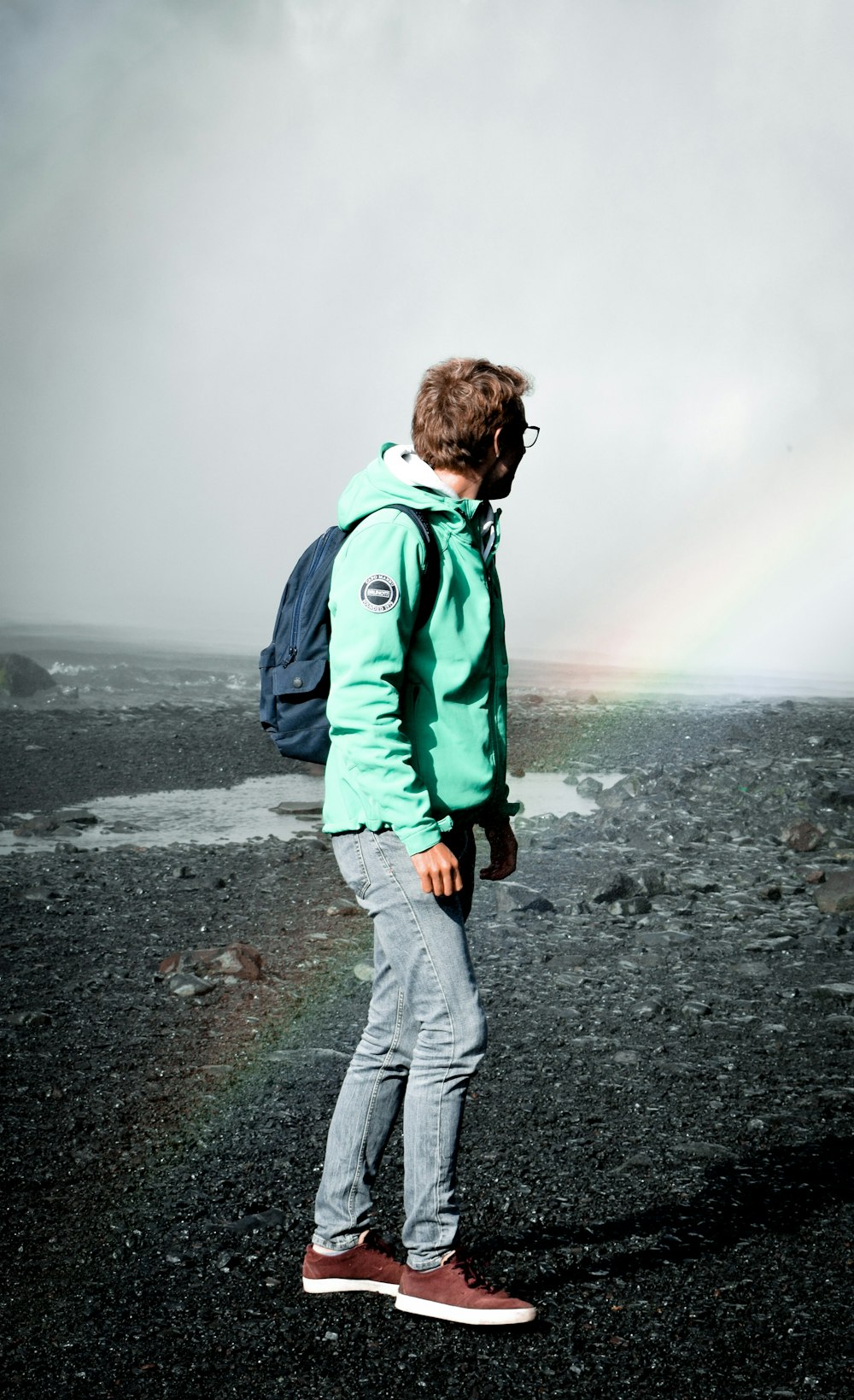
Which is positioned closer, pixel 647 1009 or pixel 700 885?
pixel 647 1009

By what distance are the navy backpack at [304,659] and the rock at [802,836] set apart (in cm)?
743

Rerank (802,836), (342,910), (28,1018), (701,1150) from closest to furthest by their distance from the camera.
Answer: (701,1150) < (28,1018) < (342,910) < (802,836)

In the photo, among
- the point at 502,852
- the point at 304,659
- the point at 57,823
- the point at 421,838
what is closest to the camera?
the point at 421,838

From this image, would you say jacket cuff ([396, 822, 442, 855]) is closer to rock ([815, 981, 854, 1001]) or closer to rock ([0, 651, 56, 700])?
rock ([815, 981, 854, 1001])

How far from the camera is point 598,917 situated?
743cm

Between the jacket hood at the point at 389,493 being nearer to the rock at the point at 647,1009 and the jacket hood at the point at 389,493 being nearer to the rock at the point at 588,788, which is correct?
the rock at the point at 647,1009

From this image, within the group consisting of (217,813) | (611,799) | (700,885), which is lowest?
(217,813)

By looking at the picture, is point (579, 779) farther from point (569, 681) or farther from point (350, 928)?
point (569, 681)

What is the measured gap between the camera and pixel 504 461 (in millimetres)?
3035

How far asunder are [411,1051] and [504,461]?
1.66m

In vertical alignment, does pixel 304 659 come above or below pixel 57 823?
above

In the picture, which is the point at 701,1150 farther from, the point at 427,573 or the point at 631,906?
the point at 631,906

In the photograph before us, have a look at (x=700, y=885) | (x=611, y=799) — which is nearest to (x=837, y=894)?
(x=700, y=885)

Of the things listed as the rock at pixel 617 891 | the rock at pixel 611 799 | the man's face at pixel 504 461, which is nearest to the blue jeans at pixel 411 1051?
the man's face at pixel 504 461
